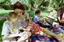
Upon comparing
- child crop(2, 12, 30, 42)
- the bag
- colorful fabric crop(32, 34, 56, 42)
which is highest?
child crop(2, 12, 30, 42)

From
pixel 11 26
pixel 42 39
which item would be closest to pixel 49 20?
pixel 42 39

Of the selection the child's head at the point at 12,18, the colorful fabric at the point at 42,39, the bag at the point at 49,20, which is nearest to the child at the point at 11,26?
the child's head at the point at 12,18

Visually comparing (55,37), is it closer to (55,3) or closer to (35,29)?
(35,29)

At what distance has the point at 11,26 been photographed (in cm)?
86

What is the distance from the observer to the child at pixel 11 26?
813 mm

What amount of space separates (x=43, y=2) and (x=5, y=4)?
3.49 feet

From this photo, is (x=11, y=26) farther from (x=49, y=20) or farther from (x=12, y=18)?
(x=49, y=20)

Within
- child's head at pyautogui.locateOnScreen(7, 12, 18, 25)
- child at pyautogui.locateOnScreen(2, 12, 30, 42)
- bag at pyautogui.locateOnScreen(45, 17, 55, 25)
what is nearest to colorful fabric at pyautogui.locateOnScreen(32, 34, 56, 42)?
child at pyautogui.locateOnScreen(2, 12, 30, 42)

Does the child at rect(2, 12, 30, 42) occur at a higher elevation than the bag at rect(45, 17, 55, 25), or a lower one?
higher

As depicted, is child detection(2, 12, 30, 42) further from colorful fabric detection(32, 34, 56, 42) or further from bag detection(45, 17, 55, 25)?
bag detection(45, 17, 55, 25)

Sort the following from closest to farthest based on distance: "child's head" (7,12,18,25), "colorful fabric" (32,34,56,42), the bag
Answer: "child's head" (7,12,18,25) → "colorful fabric" (32,34,56,42) → the bag

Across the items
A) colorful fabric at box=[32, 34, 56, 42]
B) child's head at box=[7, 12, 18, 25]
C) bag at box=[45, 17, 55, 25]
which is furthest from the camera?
bag at box=[45, 17, 55, 25]

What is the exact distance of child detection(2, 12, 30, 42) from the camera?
2.67ft

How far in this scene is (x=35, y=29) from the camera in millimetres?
1195
